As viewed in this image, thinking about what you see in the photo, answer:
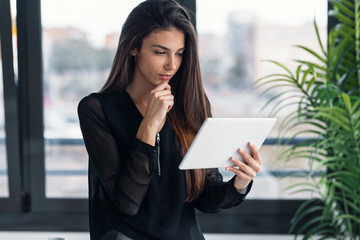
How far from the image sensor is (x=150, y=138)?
1259 mm

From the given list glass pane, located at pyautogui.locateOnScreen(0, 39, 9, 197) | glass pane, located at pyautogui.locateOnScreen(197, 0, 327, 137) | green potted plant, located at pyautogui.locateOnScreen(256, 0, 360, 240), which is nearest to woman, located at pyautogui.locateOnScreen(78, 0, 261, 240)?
green potted plant, located at pyautogui.locateOnScreen(256, 0, 360, 240)

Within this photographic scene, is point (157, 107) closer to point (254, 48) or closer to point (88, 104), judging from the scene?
point (88, 104)

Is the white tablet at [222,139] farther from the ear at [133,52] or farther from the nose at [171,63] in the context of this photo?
the ear at [133,52]

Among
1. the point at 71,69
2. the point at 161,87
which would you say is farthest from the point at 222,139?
the point at 71,69

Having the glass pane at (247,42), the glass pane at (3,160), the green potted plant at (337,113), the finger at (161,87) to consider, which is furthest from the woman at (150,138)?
the glass pane at (3,160)

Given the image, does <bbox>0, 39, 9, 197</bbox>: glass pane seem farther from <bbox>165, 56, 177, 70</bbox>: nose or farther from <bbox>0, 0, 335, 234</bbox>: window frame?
<bbox>165, 56, 177, 70</bbox>: nose

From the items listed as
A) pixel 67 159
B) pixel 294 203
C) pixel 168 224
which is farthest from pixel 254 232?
pixel 168 224

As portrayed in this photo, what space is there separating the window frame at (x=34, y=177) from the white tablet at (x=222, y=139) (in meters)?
1.52

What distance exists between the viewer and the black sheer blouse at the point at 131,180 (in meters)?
1.25

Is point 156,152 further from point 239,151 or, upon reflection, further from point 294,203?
point 294,203

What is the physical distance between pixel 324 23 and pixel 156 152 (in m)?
1.73

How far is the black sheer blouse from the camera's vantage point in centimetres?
125

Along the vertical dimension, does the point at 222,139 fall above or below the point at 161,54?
below

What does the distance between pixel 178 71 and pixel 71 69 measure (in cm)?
149
